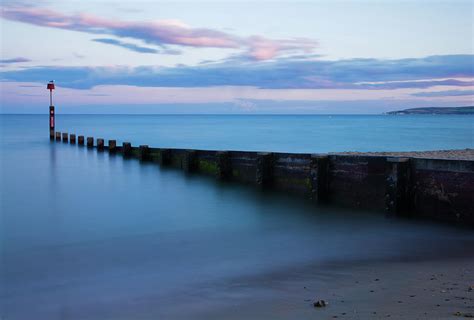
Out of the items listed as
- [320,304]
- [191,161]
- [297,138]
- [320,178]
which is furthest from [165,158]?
[297,138]

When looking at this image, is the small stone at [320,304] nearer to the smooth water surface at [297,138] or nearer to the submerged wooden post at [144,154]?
the submerged wooden post at [144,154]

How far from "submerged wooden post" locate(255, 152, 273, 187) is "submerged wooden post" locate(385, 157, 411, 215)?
466cm

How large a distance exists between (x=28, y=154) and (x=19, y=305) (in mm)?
28499

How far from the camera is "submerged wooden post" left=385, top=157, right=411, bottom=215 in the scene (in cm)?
1172

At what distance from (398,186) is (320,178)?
96.1 inches

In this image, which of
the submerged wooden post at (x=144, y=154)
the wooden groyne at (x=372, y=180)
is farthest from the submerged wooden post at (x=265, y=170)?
the submerged wooden post at (x=144, y=154)

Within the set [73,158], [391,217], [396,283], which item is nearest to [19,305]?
[396,283]

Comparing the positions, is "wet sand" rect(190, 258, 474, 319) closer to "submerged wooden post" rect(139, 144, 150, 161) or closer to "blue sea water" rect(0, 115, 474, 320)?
"blue sea water" rect(0, 115, 474, 320)

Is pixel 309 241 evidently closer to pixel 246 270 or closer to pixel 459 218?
pixel 246 270

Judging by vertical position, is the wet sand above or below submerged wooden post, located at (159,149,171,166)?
below

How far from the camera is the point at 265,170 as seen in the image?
16.0m

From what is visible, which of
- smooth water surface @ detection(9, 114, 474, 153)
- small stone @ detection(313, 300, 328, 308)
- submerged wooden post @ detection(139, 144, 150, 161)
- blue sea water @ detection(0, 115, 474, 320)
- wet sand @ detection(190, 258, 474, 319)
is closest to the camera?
wet sand @ detection(190, 258, 474, 319)

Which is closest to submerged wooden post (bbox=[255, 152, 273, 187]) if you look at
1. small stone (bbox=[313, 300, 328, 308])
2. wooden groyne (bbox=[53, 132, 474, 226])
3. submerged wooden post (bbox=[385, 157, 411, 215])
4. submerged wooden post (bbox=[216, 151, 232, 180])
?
wooden groyne (bbox=[53, 132, 474, 226])

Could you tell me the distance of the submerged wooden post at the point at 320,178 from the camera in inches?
537
